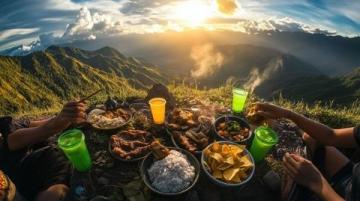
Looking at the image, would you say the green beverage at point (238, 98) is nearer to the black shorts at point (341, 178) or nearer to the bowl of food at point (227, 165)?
the bowl of food at point (227, 165)

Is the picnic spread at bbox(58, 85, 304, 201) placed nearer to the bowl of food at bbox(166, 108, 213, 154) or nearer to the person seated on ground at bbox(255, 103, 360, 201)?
the bowl of food at bbox(166, 108, 213, 154)

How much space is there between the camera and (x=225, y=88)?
12188 mm

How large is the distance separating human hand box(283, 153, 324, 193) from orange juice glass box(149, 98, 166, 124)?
3.03 m

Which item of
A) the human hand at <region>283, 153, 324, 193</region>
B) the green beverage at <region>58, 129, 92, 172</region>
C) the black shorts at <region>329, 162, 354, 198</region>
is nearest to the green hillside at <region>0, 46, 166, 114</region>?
the green beverage at <region>58, 129, 92, 172</region>

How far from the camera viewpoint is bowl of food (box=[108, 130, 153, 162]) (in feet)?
18.4

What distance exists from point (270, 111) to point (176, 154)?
2.02 metres

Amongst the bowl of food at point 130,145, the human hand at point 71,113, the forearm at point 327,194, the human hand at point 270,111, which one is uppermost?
the human hand at point 71,113

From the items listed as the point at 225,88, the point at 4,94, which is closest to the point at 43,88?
the point at 4,94

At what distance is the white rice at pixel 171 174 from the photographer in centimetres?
466

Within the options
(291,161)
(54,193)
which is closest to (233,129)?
(291,161)

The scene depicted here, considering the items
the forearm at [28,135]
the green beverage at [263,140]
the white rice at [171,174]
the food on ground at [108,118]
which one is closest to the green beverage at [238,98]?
the green beverage at [263,140]

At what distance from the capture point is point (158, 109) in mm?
6559

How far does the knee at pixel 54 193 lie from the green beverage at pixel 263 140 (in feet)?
11.6

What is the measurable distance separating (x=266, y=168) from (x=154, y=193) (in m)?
2.57
